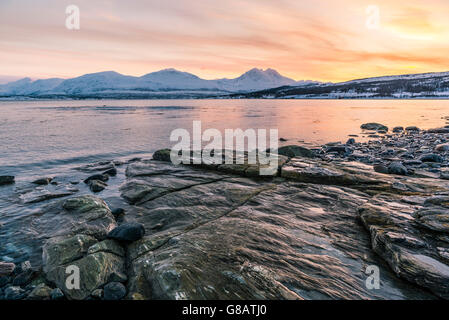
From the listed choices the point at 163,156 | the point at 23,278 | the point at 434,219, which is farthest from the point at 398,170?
the point at 23,278

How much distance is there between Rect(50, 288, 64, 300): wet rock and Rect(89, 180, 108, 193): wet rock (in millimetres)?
6445

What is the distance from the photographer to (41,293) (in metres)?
4.45

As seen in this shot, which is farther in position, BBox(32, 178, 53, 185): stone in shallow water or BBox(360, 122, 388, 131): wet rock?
BBox(360, 122, 388, 131): wet rock

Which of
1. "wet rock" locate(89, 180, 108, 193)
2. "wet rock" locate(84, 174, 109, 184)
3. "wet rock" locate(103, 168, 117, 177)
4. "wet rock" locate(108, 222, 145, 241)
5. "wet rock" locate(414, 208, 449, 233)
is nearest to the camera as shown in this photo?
"wet rock" locate(414, 208, 449, 233)

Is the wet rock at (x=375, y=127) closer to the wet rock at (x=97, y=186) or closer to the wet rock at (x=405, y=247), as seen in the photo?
the wet rock at (x=405, y=247)

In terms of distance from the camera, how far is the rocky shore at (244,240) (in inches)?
172

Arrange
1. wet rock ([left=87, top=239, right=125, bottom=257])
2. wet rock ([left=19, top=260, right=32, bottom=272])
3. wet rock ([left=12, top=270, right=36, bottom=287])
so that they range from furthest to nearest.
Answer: wet rock ([left=87, top=239, right=125, bottom=257])
wet rock ([left=19, top=260, right=32, bottom=272])
wet rock ([left=12, top=270, right=36, bottom=287])

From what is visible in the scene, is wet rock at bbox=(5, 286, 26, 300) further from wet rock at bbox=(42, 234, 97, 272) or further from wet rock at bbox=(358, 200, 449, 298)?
wet rock at bbox=(358, 200, 449, 298)

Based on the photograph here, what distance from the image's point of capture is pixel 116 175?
12.8m

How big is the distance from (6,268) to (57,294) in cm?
182

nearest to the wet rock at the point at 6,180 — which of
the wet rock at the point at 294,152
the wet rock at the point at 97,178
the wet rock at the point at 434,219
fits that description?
the wet rock at the point at 97,178

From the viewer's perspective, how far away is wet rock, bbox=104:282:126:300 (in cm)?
439

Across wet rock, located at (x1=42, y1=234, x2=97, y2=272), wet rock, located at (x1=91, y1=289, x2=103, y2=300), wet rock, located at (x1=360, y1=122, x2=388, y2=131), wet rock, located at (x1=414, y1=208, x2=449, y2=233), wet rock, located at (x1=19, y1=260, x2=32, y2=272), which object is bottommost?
wet rock, located at (x1=91, y1=289, x2=103, y2=300)

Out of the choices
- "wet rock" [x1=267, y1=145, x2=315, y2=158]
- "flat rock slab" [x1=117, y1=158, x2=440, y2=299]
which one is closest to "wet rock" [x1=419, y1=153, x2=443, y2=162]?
"wet rock" [x1=267, y1=145, x2=315, y2=158]
